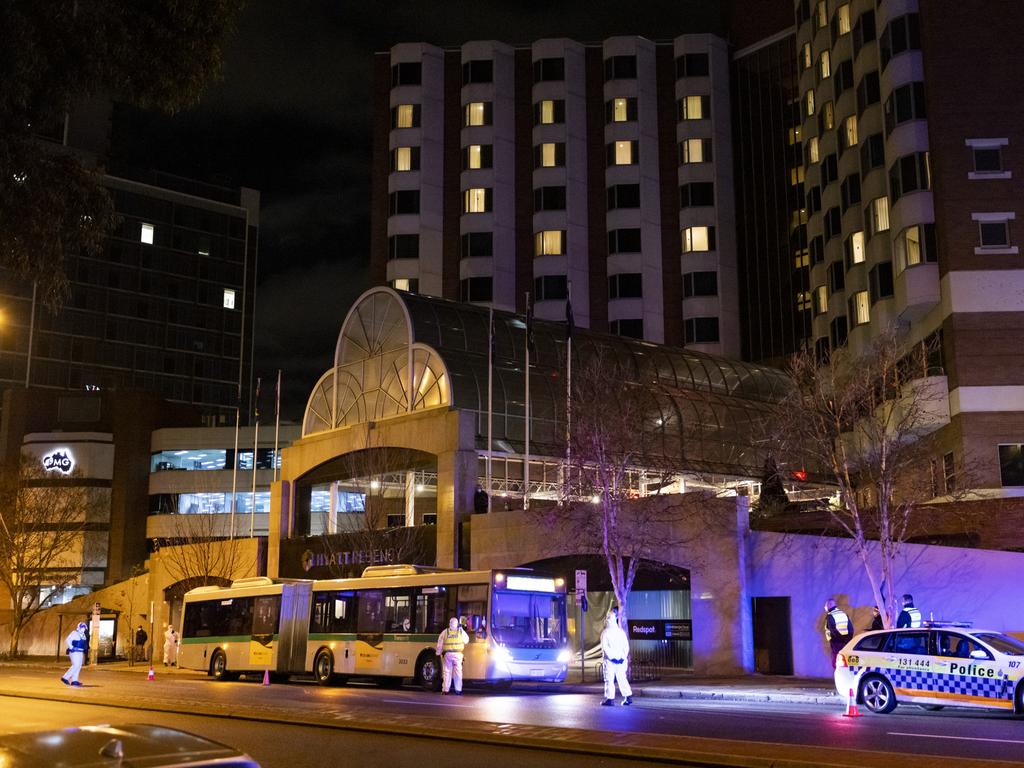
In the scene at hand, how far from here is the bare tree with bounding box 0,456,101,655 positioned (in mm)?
57438

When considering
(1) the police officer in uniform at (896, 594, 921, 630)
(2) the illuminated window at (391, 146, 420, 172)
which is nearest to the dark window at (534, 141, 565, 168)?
(2) the illuminated window at (391, 146, 420, 172)

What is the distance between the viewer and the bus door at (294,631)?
31453 millimetres

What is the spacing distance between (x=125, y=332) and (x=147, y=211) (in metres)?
Result: 12.7

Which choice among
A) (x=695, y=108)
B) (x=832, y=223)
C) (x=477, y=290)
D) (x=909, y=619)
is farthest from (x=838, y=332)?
(x=909, y=619)

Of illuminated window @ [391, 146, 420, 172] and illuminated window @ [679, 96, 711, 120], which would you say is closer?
illuminated window @ [679, 96, 711, 120]

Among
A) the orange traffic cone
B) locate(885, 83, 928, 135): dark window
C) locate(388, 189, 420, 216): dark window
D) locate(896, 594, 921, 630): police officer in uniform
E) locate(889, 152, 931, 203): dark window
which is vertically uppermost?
locate(388, 189, 420, 216): dark window

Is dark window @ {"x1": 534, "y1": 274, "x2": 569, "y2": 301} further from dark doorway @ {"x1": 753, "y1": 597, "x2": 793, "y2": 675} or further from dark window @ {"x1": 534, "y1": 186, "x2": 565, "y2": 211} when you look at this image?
dark doorway @ {"x1": 753, "y1": 597, "x2": 793, "y2": 675}

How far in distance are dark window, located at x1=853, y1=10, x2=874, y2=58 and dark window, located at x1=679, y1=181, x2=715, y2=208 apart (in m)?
28.6

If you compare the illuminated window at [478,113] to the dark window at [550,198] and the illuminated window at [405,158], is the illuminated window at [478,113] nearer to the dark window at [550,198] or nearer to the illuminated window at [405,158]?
the illuminated window at [405,158]

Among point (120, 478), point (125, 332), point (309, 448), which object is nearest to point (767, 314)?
point (309, 448)

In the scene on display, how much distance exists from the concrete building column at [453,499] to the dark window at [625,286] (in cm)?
3833

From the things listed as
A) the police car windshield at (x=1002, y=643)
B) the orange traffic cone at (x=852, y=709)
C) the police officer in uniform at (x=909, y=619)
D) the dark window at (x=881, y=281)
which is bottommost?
the orange traffic cone at (x=852, y=709)

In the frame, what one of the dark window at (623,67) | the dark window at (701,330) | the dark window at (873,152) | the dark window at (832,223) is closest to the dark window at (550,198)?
the dark window at (623,67)

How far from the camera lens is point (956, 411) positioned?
38.6 meters
